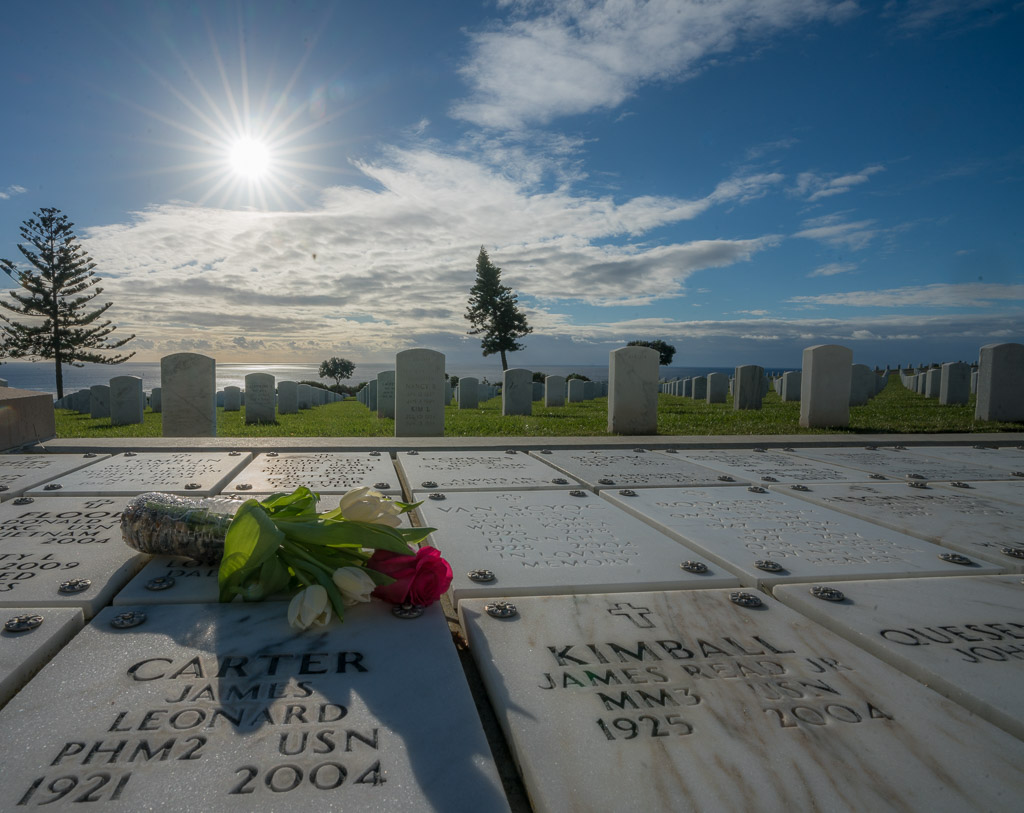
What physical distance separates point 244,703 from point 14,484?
3044mm

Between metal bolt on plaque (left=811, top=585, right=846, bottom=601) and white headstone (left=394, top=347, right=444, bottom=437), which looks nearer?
metal bolt on plaque (left=811, top=585, right=846, bottom=601)

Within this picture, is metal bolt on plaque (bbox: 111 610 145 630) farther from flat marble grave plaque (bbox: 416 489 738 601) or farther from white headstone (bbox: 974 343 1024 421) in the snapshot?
white headstone (bbox: 974 343 1024 421)

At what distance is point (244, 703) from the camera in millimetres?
1312

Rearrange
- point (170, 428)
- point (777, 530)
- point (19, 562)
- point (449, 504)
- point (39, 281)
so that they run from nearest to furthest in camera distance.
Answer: point (19, 562) < point (777, 530) < point (449, 504) < point (170, 428) < point (39, 281)

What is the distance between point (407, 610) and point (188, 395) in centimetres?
766

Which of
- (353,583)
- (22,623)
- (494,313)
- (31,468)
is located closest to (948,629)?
(353,583)

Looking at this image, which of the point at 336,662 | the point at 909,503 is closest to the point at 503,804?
the point at 336,662

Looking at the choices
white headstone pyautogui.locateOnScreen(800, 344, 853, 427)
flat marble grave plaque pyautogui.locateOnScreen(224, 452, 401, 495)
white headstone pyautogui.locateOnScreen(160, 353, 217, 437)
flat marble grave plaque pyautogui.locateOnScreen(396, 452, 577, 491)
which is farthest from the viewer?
white headstone pyautogui.locateOnScreen(800, 344, 853, 427)

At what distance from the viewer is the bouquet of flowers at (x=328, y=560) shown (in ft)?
5.57

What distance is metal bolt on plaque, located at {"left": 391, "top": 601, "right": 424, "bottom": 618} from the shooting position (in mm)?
1784

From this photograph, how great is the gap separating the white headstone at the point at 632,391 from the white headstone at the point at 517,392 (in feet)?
22.7

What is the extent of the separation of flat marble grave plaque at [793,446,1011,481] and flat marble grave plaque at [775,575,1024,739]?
2.27 metres

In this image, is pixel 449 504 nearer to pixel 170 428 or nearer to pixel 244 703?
pixel 244 703

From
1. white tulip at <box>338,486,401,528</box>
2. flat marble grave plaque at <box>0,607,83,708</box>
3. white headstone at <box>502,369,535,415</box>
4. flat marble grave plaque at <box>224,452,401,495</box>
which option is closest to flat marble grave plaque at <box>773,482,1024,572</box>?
white tulip at <box>338,486,401,528</box>
